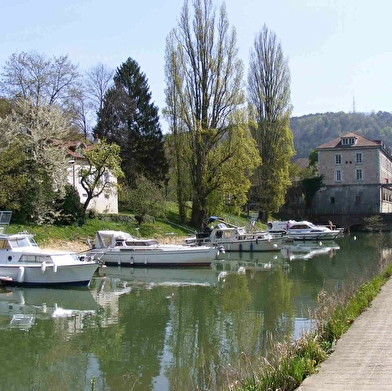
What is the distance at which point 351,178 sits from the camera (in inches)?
2886

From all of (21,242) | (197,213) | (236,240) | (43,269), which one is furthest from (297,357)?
(197,213)

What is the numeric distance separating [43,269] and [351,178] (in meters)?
57.6

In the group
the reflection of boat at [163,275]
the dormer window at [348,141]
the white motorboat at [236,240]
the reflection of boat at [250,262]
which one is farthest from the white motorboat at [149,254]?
the dormer window at [348,141]

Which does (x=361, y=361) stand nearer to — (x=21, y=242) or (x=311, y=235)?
(x=21, y=242)

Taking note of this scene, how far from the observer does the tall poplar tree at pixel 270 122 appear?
5947 cm

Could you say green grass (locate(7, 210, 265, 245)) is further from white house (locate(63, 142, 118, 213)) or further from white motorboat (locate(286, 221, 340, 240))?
white motorboat (locate(286, 221, 340, 240))

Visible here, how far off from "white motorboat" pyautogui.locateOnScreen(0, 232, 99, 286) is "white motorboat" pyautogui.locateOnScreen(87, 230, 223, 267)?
254 inches

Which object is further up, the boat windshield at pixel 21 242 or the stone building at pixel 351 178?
the stone building at pixel 351 178

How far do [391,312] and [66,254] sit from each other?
14.7m

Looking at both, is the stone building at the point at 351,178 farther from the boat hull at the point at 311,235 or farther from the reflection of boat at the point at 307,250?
the reflection of boat at the point at 307,250

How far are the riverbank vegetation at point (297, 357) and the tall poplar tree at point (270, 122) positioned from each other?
4512 cm

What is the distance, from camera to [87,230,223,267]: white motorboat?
30.4 metres

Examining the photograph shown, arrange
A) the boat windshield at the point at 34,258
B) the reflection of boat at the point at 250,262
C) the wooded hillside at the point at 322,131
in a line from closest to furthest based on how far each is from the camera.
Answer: the boat windshield at the point at 34,258 → the reflection of boat at the point at 250,262 → the wooded hillside at the point at 322,131

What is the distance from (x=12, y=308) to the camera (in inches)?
754
